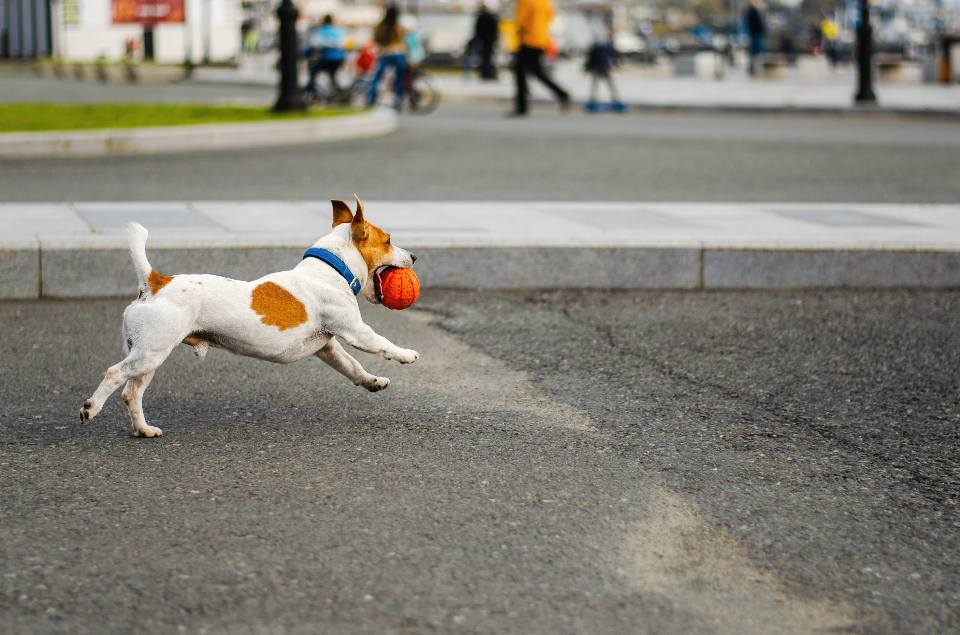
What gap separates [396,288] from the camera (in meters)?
4.78

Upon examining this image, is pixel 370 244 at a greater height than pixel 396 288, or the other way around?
pixel 370 244

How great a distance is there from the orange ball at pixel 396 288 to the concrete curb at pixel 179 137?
29.1 ft

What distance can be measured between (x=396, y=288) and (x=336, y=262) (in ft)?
0.75

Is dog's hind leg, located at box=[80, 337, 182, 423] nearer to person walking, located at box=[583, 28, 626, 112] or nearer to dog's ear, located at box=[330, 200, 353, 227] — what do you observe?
dog's ear, located at box=[330, 200, 353, 227]

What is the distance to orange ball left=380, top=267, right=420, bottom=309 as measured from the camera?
4781mm

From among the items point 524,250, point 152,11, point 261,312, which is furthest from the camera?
Result: point 152,11

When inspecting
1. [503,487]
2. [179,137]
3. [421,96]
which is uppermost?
[421,96]

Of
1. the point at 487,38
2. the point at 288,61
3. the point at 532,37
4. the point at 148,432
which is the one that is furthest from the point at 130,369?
the point at 487,38

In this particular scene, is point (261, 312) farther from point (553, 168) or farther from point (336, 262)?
point (553, 168)

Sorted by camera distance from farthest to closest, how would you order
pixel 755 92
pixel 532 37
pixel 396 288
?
pixel 755 92 → pixel 532 37 → pixel 396 288

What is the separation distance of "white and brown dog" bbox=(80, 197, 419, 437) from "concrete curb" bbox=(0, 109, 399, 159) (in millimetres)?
8800

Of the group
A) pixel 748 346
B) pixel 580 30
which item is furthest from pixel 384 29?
pixel 580 30

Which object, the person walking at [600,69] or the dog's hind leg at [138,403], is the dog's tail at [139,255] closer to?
the dog's hind leg at [138,403]

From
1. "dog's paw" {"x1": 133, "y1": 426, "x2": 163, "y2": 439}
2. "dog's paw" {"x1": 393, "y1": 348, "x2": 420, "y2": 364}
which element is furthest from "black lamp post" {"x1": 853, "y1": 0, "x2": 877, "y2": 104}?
"dog's paw" {"x1": 133, "y1": 426, "x2": 163, "y2": 439}
